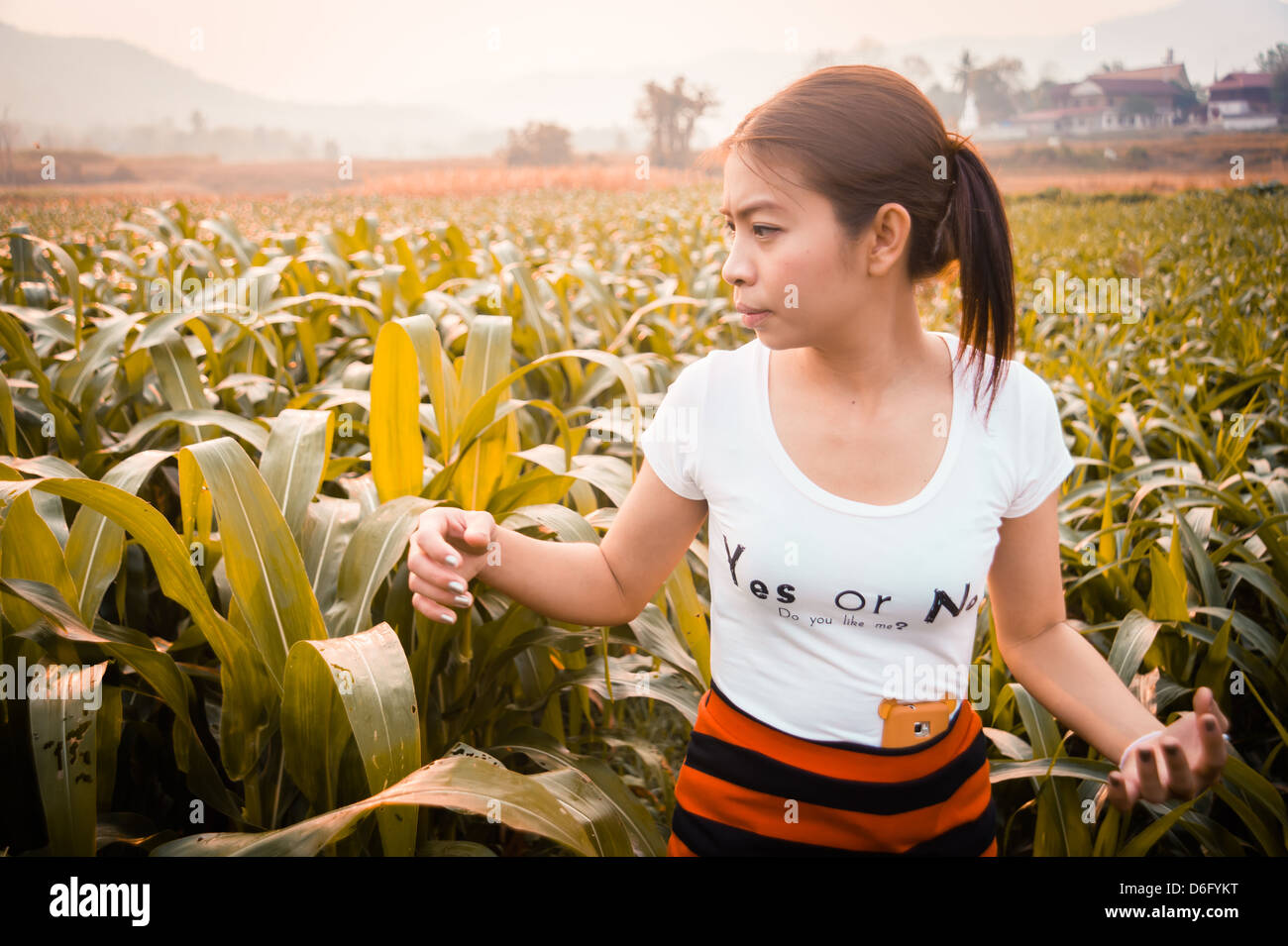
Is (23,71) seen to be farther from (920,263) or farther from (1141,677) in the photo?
(1141,677)

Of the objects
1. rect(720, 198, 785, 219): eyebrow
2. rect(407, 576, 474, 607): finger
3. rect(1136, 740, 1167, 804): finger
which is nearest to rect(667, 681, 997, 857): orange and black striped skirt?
rect(1136, 740, 1167, 804): finger

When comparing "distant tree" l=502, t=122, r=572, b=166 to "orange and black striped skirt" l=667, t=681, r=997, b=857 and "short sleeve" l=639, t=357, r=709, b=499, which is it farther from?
"orange and black striped skirt" l=667, t=681, r=997, b=857

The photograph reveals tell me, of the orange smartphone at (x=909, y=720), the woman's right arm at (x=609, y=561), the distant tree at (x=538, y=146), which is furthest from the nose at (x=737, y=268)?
the distant tree at (x=538, y=146)

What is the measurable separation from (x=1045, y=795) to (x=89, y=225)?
556cm

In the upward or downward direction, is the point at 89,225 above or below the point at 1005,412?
above

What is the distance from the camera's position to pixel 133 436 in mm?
1610

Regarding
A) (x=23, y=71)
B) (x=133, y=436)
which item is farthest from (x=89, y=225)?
(x=133, y=436)

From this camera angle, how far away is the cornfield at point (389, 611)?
0.96 m

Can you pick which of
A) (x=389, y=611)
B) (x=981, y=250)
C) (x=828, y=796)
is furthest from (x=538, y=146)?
(x=828, y=796)

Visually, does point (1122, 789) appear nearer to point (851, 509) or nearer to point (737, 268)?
point (851, 509)

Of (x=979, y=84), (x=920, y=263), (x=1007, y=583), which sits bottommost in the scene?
(x=1007, y=583)

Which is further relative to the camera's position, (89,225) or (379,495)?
(89,225)

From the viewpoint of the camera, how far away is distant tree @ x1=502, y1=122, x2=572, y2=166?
17.8 meters

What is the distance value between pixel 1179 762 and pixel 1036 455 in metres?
0.33
